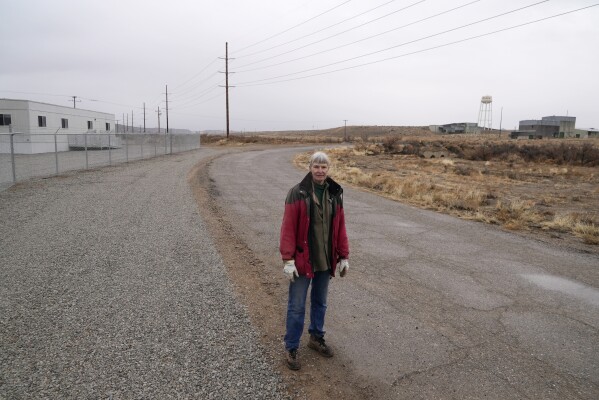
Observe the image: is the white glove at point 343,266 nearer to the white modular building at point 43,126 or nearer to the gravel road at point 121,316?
the gravel road at point 121,316

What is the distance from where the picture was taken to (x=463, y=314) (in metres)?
5.02

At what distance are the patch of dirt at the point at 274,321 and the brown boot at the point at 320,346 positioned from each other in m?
0.05

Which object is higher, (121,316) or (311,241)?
(311,241)

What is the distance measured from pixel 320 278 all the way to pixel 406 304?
183cm

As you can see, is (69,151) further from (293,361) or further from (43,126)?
(293,361)

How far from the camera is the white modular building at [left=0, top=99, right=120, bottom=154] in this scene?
29922 mm

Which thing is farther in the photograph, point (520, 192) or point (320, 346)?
point (520, 192)

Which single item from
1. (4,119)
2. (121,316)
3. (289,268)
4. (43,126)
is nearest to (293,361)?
(289,268)

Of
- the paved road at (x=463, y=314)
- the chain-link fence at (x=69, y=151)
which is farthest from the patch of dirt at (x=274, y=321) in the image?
the chain-link fence at (x=69, y=151)

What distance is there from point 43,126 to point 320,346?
125 ft

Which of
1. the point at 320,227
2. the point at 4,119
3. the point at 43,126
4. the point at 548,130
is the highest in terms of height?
the point at 548,130

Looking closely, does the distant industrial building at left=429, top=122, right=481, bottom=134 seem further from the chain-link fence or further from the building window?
the building window

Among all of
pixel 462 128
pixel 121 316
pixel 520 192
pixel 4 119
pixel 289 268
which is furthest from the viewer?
pixel 462 128

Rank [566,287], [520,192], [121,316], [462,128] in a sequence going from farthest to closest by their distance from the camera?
[462,128]
[520,192]
[566,287]
[121,316]
